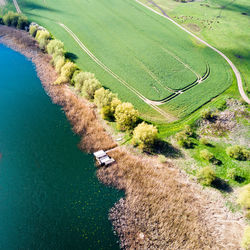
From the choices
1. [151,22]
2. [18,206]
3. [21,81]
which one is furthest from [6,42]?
[18,206]

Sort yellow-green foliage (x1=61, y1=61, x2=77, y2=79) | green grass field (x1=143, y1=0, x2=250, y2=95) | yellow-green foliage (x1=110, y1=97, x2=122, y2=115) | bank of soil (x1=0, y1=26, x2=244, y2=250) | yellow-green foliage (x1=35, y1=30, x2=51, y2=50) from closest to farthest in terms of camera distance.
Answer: bank of soil (x1=0, y1=26, x2=244, y2=250) → yellow-green foliage (x1=110, y1=97, x2=122, y2=115) → yellow-green foliage (x1=61, y1=61, x2=77, y2=79) → yellow-green foliage (x1=35, y1=30, x2=51, y2=50) → green grass field (x1=143, y1=0, x2=250, y2=95)

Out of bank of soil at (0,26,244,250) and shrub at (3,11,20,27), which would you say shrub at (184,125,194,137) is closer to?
bank of soil at (0,26,244,250)

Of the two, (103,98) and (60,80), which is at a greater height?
(103,98)

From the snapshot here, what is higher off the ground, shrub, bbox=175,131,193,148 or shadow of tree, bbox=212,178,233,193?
shrub, bbox=175,131,193,148

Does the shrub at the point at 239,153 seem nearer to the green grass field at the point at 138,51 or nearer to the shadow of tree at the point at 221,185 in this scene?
the shadow of tree at the point at 221,185

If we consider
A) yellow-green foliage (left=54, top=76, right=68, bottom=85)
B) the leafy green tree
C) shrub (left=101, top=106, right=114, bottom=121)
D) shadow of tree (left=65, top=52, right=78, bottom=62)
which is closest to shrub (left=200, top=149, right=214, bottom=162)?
shrub (left=101, top=106, right=114, bottom=121)

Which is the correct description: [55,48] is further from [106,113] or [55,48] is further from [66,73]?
[106,113]

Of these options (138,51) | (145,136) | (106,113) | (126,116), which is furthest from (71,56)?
(145,136)
